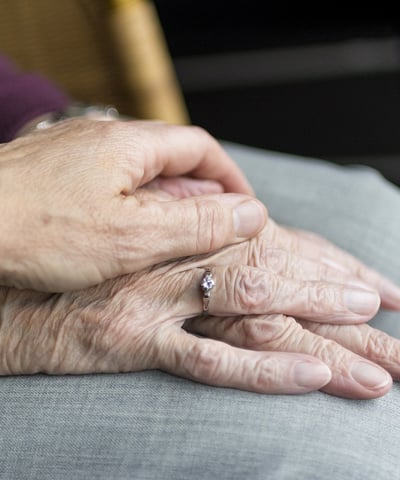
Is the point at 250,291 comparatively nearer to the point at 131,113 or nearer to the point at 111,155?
the point at 111,155

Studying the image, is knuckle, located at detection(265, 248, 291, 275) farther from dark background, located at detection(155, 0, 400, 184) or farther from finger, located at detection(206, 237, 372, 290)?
dark background, located at detection(155, 0, 400, 184)

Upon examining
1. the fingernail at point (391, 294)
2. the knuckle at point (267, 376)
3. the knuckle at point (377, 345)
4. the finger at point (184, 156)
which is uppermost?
the finger at point (184, 156)

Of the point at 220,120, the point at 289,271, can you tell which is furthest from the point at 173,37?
the point at 289,271

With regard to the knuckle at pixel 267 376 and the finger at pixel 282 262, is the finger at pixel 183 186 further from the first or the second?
the knuckle at pixel 267 376

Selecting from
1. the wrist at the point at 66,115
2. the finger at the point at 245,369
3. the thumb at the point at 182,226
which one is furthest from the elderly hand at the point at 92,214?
the wrist at the point at 66,115

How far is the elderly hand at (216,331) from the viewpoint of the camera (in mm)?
720

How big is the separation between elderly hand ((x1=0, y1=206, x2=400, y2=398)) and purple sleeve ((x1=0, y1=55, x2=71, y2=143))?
15.8 inches

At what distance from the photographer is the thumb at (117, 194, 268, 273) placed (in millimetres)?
758

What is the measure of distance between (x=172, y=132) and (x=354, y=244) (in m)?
0.30

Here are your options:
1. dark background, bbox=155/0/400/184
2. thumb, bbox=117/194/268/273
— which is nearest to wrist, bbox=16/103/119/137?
thumb, bbox=117/194/268/273

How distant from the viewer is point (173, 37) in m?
2.97

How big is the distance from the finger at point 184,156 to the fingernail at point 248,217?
0.37 ft

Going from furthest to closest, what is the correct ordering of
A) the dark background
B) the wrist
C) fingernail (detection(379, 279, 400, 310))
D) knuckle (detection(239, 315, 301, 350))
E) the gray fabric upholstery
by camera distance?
the dark background, the wrist, fingernail (detection(379, 279, 400, 310)), knuckle (detection(239, 315, 301, 350)), the gray fabric upholstery

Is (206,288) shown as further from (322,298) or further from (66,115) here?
(66,115)
